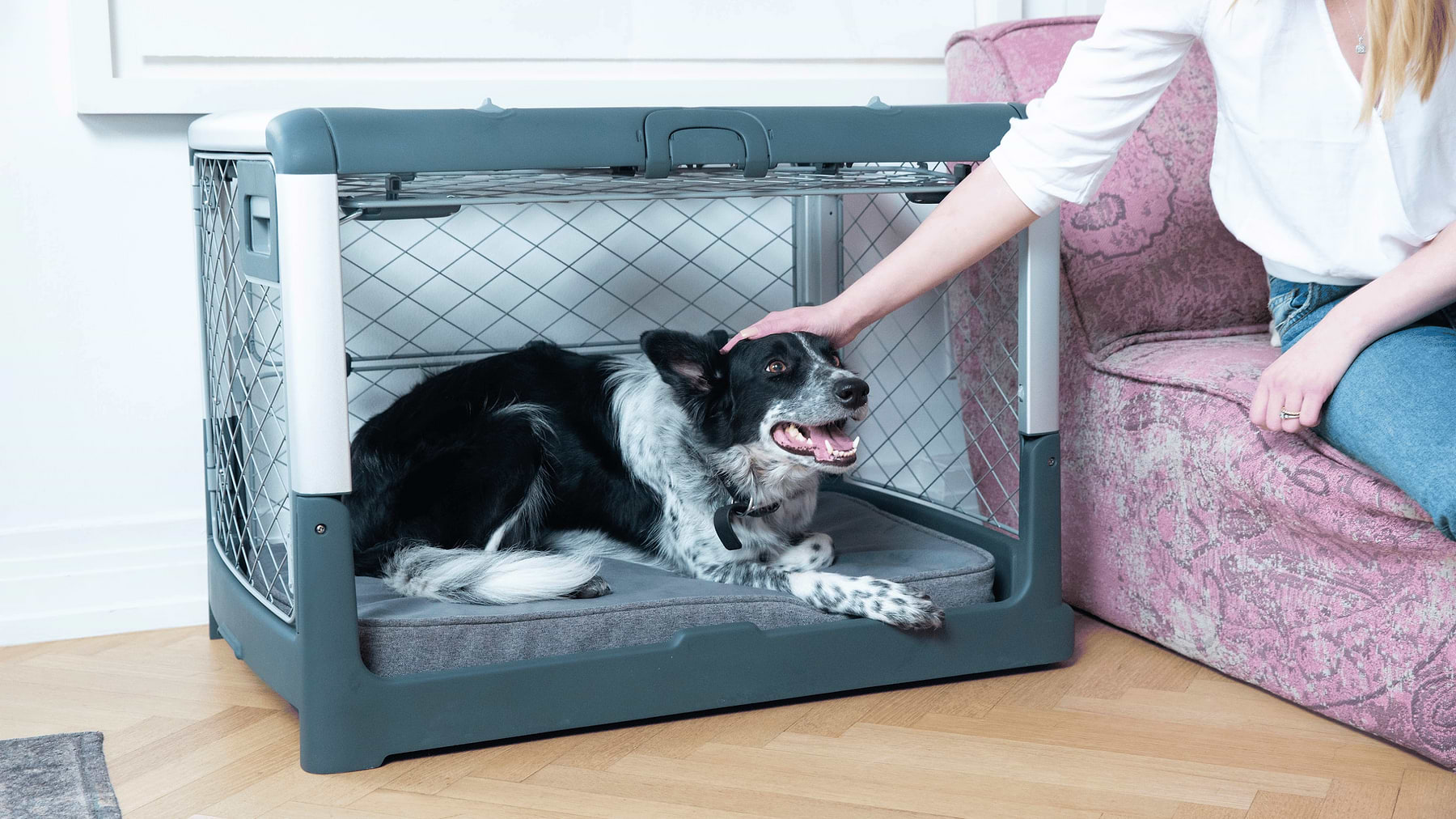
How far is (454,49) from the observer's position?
229cm

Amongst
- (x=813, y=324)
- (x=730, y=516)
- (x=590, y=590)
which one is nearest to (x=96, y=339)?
(x=590, y=590)

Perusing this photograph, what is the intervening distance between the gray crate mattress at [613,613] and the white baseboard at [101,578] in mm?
595

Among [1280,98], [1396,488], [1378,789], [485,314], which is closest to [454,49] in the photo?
[485,314]

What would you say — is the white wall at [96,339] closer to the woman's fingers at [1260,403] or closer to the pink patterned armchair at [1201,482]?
the pink patterned armchair at [1201,482]

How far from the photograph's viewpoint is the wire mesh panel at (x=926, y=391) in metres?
2.35

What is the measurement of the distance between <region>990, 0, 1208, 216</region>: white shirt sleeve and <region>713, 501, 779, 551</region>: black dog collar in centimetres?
63

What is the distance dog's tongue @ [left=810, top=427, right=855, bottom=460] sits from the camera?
1.88 m

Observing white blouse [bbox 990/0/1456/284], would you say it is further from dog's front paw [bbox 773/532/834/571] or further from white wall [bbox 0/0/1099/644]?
white wall [bbox 0/0/1099/644]

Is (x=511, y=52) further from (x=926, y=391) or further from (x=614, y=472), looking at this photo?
(x=926, y=391)

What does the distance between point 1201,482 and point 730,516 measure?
2.34 feet

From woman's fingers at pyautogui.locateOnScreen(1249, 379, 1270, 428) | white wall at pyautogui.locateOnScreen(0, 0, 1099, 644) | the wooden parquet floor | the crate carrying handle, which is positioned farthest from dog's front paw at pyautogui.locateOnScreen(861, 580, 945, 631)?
white wall at pyautogui.locateOnScreen(0, 0, 1099, 644)

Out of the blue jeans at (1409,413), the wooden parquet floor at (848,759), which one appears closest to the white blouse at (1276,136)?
the blue jeans at (1409,413)

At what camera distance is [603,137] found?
5.23 ft

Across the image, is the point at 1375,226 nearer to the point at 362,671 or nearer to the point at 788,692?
the point at 788,692
